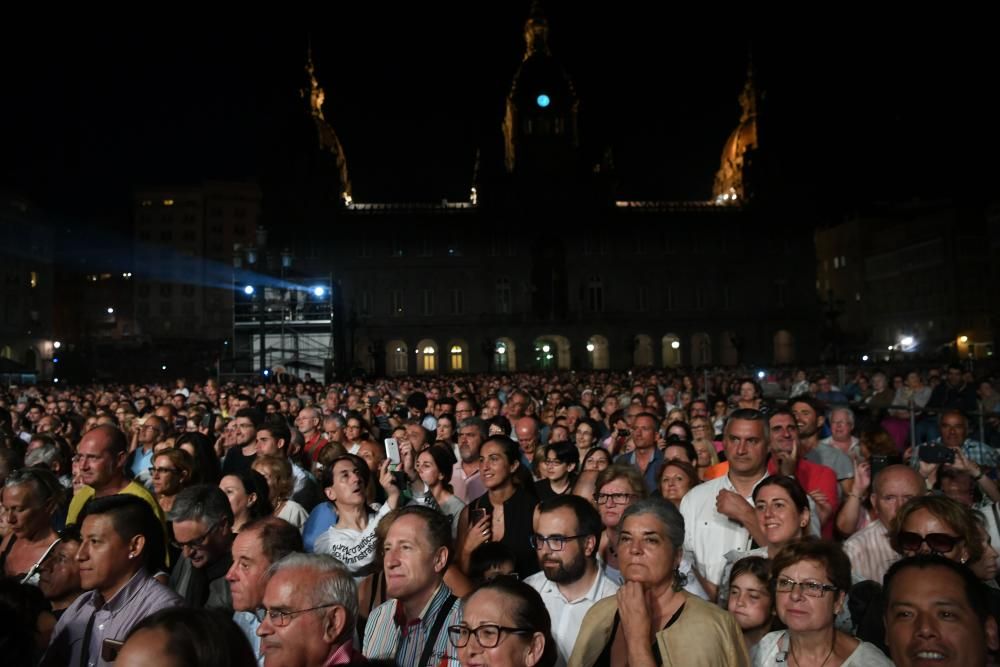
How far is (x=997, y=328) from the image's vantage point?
5875 centimetres

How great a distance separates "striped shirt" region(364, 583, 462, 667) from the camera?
413 cm

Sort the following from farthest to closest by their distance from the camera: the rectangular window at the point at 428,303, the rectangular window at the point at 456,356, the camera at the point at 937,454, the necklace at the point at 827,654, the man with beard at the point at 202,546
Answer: the rectangular window at the point at 456,356
the rectangular window at the point at 428,303
the camera at the point at 937,454
the man with beard at the point at 202,546
the necklace at the point at 827,654

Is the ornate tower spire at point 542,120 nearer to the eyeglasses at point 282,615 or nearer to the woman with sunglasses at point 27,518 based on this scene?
the woman with sunglasses at point 27,518

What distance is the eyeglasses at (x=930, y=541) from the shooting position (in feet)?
15.0

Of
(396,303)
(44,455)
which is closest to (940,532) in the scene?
(44,455)

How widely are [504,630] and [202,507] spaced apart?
2.59 meters

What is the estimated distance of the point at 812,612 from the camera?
3965 millimetres

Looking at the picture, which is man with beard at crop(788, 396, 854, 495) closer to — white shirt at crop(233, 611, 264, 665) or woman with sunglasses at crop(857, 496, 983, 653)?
woman with sunglasses at crop(857, 496, 983, 653)

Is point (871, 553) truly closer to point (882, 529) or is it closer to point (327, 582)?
point (882, 529)

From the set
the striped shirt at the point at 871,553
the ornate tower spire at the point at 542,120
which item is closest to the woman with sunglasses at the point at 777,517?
the striped shirt at the point at 871,553

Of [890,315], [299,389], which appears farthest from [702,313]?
[299,389]

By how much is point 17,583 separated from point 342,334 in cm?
6128

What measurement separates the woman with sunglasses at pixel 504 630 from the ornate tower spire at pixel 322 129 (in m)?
72.3

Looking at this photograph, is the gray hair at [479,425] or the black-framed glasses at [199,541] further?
the gray hair at [479,425]
